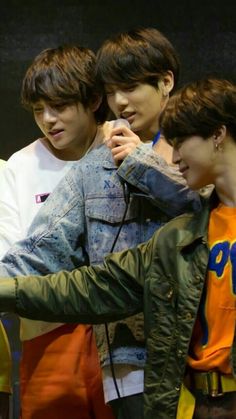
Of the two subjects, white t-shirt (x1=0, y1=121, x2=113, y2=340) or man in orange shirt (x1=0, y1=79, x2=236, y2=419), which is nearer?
man in orange shirt (x1=0, y1=79, x2=236, y2=419)

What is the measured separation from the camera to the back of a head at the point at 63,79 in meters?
2.19

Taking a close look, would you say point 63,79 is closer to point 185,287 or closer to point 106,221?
point 106,221

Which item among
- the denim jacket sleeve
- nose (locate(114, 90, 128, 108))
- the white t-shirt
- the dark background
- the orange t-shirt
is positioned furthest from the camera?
the dark background

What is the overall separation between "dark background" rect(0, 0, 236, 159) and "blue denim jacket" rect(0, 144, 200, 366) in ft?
3.41

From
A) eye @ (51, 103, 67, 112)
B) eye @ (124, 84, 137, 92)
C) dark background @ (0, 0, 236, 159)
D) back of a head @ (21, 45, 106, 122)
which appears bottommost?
eye @ (51, 103, 67, 112)

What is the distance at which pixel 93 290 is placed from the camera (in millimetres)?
1779

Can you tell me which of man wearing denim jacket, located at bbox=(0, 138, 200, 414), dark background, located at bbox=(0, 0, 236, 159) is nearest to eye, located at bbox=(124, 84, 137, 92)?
man wearing denim jacket, located at bbox=(0, 138, 200, 414)

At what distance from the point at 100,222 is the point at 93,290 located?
19 centimetres

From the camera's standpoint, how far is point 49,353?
6.96 feet

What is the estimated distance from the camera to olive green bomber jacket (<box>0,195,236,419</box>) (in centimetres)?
171

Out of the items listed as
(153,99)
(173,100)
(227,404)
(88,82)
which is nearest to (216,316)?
(227,404)

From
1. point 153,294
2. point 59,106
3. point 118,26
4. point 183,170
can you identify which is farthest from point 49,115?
point 118,26

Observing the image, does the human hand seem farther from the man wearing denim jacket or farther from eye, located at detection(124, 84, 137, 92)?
eye, located at detection(124, 84, 137, 92)

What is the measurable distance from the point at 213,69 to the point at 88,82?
803mm
